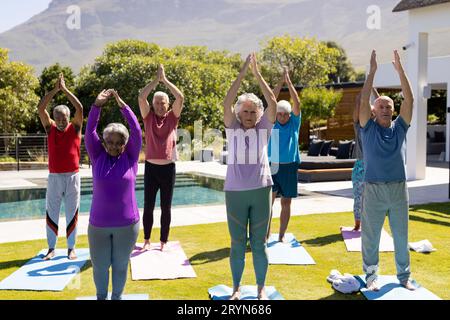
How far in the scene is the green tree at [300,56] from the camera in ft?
150

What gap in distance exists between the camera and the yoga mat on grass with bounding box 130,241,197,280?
18.6 feet

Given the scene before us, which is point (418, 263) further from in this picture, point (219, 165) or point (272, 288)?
point (219, 165)

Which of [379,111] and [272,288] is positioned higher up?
[379,111]

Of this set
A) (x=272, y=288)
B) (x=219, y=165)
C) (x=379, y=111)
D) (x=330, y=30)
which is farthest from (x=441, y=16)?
(x=330, y=30)

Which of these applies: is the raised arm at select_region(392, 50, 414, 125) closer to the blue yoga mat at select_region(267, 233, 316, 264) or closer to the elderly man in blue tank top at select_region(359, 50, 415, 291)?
the elderly man in blue tank top at select_region(359, 50, 415, 291)

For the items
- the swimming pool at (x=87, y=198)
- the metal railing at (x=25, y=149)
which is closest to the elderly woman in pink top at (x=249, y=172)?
the swimming pool at (x=87, y=198)

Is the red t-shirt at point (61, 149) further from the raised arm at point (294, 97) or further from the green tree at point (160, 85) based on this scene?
the green tree at point (160, 85)

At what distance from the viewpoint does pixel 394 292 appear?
16.5 ft

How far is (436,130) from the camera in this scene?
2523cm

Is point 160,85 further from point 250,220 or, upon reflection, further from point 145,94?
point 250,220

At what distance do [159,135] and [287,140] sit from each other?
1613 mm

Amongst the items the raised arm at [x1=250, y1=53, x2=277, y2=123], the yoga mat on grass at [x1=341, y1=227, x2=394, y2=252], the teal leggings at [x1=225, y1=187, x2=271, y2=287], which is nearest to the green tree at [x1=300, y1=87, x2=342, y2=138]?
the yoga mat on grass at [x1=341, y1=227, x2=394, y2=252]

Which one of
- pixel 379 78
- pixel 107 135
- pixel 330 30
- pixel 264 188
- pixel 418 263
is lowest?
pixel 418 263
